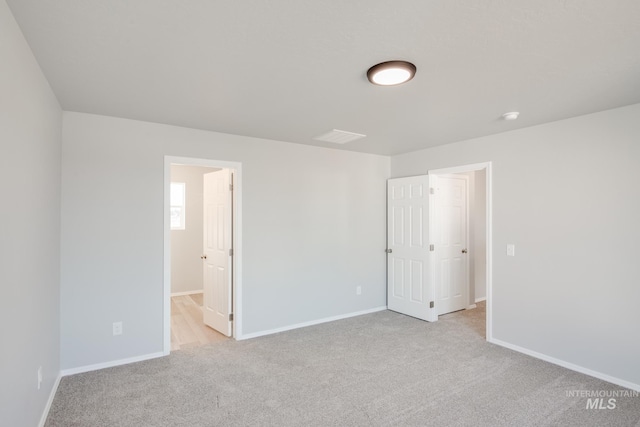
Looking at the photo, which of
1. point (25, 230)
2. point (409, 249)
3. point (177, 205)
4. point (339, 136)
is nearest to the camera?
point (25, 230)

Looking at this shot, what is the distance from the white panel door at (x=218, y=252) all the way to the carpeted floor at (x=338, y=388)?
517 mm

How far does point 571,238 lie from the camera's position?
10.4 ft

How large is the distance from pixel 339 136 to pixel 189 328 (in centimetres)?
317

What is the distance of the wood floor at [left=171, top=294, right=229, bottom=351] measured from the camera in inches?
150

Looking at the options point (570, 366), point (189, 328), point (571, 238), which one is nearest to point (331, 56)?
point (571, 238)

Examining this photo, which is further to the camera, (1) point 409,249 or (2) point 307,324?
(1) point 409,249

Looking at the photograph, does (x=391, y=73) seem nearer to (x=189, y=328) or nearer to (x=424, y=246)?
(x=424, y=246)

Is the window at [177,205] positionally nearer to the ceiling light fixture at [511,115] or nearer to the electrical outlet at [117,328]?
the electrical outlet at [117,328]

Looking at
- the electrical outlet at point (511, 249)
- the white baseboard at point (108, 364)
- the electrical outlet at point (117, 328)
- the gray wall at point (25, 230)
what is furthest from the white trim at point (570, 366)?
the gray wall at point (25, 230)

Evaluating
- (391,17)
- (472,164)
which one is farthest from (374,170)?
(391,17)

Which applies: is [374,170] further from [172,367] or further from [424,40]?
[172,367]

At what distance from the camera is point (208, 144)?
12.2 feet

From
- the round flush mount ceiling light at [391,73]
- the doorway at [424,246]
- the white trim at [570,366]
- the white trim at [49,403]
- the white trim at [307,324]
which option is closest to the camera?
the round flush mount ceiling light at [391,73]

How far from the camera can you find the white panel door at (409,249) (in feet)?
15.0
